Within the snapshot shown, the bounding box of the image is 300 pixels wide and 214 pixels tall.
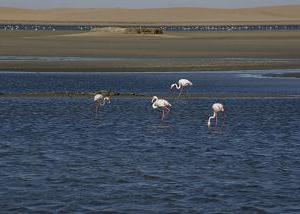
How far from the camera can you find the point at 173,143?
1841 centimetres

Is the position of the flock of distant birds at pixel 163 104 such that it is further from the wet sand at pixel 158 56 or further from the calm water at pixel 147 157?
the wet sand at pixel 158 56

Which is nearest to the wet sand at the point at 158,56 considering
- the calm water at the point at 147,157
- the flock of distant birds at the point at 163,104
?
the calm water at the point at 147,157

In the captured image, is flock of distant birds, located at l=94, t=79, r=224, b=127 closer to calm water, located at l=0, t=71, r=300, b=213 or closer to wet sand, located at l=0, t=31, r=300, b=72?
calm water, located at l=0, t=71, r=300, b=213

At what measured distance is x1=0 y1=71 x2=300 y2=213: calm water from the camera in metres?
12.8

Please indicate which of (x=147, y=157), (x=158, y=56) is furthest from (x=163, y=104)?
(x=158, y=56)

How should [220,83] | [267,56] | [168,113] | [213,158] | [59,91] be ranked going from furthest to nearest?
[267,56], [220,83], [59,91], [168,113], [213,158]

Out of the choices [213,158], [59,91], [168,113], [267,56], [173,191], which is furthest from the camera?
[267,56]

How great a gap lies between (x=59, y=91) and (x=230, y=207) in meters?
17.7

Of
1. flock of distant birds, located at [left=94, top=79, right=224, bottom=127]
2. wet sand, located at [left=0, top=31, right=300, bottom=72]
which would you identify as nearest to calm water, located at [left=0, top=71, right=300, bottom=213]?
flock of distant birds, located at [left=94, top=79, right=224, bottom=127]

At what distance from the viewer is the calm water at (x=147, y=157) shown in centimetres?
1284

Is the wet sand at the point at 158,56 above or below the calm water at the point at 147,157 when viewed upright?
below

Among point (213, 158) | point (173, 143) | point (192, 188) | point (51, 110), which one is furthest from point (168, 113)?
point (192, 188)

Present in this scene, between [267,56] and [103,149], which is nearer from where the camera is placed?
[103,149]

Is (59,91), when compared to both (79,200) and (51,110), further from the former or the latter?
(79,200)
